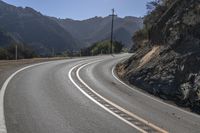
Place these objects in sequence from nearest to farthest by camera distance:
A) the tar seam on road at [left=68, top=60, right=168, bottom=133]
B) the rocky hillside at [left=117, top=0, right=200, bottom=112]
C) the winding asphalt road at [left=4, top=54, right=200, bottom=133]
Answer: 1. the winding asphalt road at [left=4, top=54, right=200, bottom=133]
2. the tar seam on road at [left=68, top=60, right=168, bottom=133]
3. the rocky hillside at [left=117, top=0, right=200, bottom=112]

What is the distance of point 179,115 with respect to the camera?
14.8 meters

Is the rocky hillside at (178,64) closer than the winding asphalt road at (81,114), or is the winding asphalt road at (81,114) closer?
the winding asphalt road at (81,114)

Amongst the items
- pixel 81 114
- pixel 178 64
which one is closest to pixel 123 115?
pixel 81 114

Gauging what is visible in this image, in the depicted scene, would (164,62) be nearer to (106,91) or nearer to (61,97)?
(106,91)

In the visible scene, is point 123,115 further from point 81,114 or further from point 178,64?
point 178,64

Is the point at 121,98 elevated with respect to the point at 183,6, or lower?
lower

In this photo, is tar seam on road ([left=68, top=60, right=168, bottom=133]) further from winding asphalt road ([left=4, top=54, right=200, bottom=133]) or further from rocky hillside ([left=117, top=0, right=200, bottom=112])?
rocky hillside ([left=117, top=0, right=200, bottom=112])

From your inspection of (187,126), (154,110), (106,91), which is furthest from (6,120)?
(106,91)

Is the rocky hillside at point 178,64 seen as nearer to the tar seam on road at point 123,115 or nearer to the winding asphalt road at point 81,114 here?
the winding asphalt road at point 81,114

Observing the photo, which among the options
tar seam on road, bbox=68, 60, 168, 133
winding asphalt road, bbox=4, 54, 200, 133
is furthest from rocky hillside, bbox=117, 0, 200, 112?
tar seam on road, bbox=68, 60, 168, 133

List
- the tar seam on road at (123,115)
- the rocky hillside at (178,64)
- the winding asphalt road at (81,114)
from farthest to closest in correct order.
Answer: the rocky hillside at (178,64)
the tar seam on road at (123,115)
the winding asphalt road at (81,114)

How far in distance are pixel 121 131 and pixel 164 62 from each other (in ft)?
49.2

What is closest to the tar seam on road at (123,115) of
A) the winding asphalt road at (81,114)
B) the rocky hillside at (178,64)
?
the winding asphalt road at (81,114)

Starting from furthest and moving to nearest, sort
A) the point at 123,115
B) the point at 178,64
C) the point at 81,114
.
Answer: the point at 178,64 → the point at 123,115 → the point at 81,114
